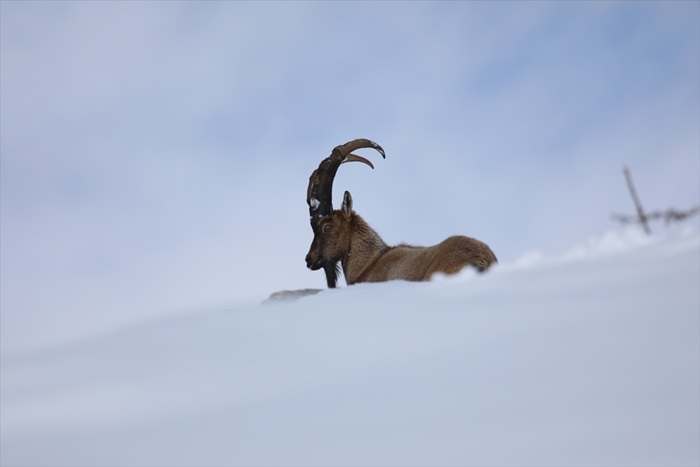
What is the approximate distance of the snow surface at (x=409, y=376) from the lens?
2.69 m

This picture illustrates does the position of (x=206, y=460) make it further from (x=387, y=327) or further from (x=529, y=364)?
(x=529, y=364)

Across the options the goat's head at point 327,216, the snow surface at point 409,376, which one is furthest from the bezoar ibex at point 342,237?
the snow surface at point 409,376

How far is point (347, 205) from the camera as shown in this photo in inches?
384

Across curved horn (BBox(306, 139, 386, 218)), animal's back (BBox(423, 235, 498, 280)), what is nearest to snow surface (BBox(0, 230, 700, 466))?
animal's back (BBox(423, 235, 498, 280))

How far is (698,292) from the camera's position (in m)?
3.08

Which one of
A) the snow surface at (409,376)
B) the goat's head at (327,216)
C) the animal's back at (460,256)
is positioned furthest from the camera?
the goat's head at (327,216)

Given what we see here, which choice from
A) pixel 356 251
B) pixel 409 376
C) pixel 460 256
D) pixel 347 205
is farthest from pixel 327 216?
pixel 409 376

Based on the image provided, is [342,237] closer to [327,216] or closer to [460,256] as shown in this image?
[327,216]

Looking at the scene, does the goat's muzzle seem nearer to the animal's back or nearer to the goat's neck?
the goat's neck

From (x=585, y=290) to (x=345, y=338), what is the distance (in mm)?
939

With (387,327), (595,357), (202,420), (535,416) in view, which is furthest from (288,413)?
(595,357)

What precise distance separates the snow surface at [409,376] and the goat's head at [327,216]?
6397 mm

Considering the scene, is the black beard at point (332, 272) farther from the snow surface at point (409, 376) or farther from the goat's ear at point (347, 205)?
the snow surface at point (409, 376)

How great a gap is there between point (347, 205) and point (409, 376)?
275 inches
